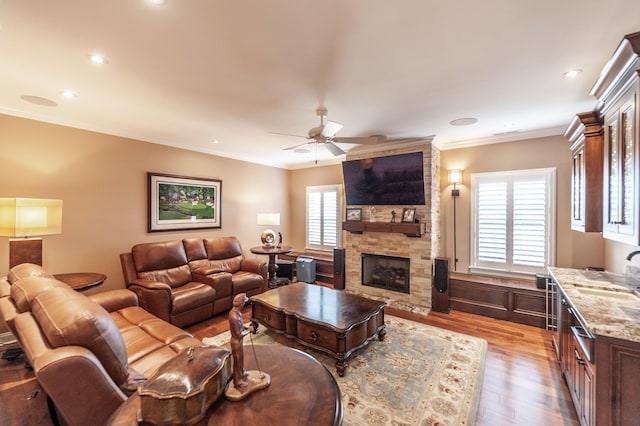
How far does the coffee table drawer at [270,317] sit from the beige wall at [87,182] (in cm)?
230

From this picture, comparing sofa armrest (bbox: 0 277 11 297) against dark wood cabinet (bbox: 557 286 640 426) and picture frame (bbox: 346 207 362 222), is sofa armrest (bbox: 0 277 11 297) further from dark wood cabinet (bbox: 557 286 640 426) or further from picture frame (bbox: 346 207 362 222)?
picture frame (bbox: 346 207 362 222)

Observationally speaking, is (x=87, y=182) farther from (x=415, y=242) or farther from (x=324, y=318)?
(x=415, y=242)

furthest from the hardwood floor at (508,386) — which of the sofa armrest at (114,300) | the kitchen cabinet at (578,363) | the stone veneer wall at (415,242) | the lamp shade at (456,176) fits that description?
the lamp shade at (456,176)

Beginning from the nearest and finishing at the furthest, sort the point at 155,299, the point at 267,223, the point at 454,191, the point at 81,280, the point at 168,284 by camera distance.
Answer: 1. the point at 81,280
2. the point at 155,299
3. the point at 168,284
4. the point at 454,191
5. the point at 267,223

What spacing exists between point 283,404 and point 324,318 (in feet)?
5.15

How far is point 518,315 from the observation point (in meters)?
3.66

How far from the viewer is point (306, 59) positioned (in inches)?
81.3

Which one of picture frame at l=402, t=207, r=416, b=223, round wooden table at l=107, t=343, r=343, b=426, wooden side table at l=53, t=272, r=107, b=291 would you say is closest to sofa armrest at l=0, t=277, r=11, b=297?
wooden side table at l=53, t=272, r=107, b=291

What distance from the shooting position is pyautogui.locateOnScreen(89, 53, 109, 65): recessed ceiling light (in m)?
2.02

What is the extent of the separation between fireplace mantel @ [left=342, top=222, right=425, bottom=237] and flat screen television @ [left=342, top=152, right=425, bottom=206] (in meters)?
0.39

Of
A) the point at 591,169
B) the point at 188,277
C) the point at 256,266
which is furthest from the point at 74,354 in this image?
the point at 591,169

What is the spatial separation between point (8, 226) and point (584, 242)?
677cm

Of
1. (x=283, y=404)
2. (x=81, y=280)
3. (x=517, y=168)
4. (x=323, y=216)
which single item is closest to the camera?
(x=283, y=404)

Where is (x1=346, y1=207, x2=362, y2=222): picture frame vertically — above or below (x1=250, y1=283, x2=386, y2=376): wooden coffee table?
above
